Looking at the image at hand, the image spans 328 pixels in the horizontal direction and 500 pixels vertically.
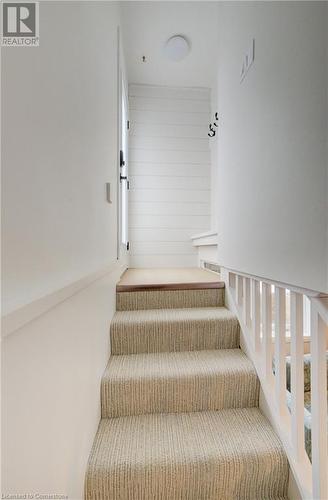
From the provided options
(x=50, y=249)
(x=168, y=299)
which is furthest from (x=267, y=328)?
(x=50, y=249)

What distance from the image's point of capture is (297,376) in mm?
1063

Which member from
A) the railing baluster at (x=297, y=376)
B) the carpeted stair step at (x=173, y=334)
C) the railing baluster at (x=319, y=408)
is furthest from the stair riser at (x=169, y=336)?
the railing baluster at (x=319, y=408)

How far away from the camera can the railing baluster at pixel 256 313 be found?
144 centimetres

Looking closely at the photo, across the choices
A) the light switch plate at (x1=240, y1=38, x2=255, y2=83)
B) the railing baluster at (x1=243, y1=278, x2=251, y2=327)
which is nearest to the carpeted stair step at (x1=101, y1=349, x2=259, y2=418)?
the railing baluster at (x1=243, y1=278, x2=251, y2=327)

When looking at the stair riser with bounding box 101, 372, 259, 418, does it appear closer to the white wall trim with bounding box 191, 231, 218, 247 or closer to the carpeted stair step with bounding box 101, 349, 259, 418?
the carpeted stair step with bounding box 101, 349, 259, 418

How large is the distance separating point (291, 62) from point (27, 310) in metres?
1.21

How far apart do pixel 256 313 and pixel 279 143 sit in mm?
898

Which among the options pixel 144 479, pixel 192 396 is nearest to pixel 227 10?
pixel 192 396

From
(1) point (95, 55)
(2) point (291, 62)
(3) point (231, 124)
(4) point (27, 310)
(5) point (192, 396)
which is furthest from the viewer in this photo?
(3) point (231, 124)

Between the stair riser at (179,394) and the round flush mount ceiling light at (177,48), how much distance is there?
3155 millimetres

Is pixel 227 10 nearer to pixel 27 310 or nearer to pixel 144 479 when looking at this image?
pixel 27 310

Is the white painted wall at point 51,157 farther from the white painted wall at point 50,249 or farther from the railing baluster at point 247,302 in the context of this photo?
the railing baluster at point 247,302

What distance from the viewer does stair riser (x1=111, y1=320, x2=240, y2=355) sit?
5.31 feet

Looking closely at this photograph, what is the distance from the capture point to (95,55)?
1222mm
